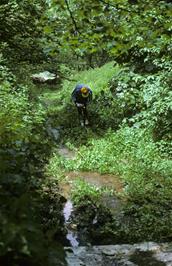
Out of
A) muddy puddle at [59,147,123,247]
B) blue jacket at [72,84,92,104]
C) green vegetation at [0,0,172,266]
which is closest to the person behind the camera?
green vegetation at [0,0,172,266]

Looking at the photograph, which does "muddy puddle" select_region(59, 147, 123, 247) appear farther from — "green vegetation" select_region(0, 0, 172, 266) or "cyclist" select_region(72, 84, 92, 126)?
"cyclist" select_region(72, 84, 92, 126)

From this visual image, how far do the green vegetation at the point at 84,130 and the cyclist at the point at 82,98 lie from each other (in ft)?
1.37

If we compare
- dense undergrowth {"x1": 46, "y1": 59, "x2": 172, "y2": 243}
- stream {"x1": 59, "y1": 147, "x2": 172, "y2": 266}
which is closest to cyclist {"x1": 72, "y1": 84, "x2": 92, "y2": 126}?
dense undergrowth {"x1": 46, "y1": 59, "x2": 172, "y2": 243}

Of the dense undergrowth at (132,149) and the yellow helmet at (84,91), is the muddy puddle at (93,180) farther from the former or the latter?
the yellow helmet at (84,91)

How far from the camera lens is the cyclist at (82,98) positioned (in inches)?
640

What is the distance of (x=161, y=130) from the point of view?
46.7 feet

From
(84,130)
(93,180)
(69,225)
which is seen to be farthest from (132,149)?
(69,225)

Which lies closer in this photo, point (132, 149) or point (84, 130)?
point (132, 149)

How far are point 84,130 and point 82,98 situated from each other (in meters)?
1.13

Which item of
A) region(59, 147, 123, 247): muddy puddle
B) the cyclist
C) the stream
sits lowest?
the stream

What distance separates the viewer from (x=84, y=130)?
16438 millimetres

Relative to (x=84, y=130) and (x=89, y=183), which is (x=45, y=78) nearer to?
(x=84, y=130)

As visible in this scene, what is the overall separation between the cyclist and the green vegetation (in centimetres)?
42

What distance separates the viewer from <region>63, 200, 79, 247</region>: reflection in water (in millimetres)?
8688
